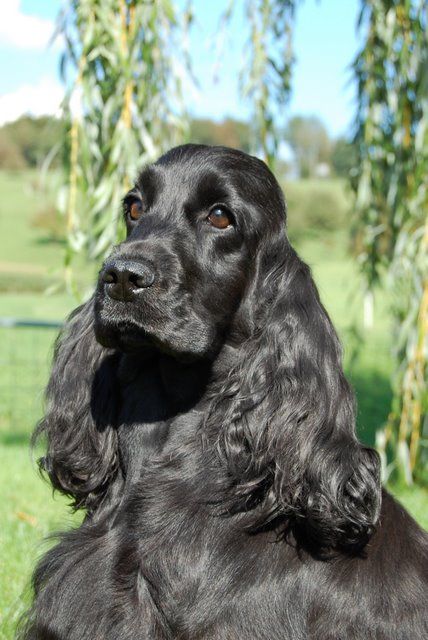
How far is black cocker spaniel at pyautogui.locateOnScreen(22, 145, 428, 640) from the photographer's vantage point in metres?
3.00

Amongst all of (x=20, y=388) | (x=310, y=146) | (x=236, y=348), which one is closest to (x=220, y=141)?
(x=20, y=388)

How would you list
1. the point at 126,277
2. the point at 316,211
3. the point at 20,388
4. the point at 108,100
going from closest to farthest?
the point at 126,277, the point at 108,100, the point at 20,388, the point at 316,211

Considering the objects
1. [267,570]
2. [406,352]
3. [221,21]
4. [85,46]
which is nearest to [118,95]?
[85,46]

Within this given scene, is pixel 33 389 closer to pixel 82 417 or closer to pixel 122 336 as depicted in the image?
pixel 82 417

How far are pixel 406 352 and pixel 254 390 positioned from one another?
150 inches

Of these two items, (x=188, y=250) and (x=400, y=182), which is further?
(x=400, y=182)

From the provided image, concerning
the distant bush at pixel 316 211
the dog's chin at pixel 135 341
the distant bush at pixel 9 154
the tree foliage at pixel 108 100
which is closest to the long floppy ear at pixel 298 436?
the dog's chin at pixel 135 341

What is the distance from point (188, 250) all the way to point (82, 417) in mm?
812

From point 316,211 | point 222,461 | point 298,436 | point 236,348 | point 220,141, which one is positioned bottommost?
point 316,211

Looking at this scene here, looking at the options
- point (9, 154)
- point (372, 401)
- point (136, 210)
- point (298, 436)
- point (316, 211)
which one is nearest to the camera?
point (298, 436)

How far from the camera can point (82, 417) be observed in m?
3.51

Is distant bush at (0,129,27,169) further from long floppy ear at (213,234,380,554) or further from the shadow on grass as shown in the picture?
long floppy ear at (213,234,380,554)

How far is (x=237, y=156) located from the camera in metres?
3.41

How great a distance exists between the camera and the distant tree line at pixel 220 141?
6.42 metres
